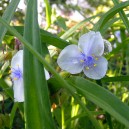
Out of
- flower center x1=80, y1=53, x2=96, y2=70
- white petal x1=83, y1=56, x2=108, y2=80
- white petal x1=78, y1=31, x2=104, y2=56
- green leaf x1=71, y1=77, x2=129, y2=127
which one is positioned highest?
white petal x1=78, y1=31, x2=104, y2=56

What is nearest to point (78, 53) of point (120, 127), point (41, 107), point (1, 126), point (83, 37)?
point (83, 37)

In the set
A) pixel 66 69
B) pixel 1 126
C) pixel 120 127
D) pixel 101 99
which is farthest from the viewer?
pixel 120 127

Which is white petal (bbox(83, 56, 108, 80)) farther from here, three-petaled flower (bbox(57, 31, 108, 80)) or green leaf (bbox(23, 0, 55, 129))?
green leaf (bbox(23, 0, 55, 129))

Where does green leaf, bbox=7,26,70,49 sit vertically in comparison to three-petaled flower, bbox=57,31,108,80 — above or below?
above

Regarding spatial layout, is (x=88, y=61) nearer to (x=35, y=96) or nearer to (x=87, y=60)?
(x=87, y=60)

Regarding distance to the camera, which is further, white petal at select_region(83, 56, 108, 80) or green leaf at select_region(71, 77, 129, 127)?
white petal at select_region(83, 56, 108, 80)

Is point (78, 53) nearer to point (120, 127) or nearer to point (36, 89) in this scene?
point (36, 89)

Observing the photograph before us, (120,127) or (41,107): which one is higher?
(41,107)

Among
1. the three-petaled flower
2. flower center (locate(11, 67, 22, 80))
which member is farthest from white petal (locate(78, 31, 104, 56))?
flower center (locate(11, 67, 22, 80))
